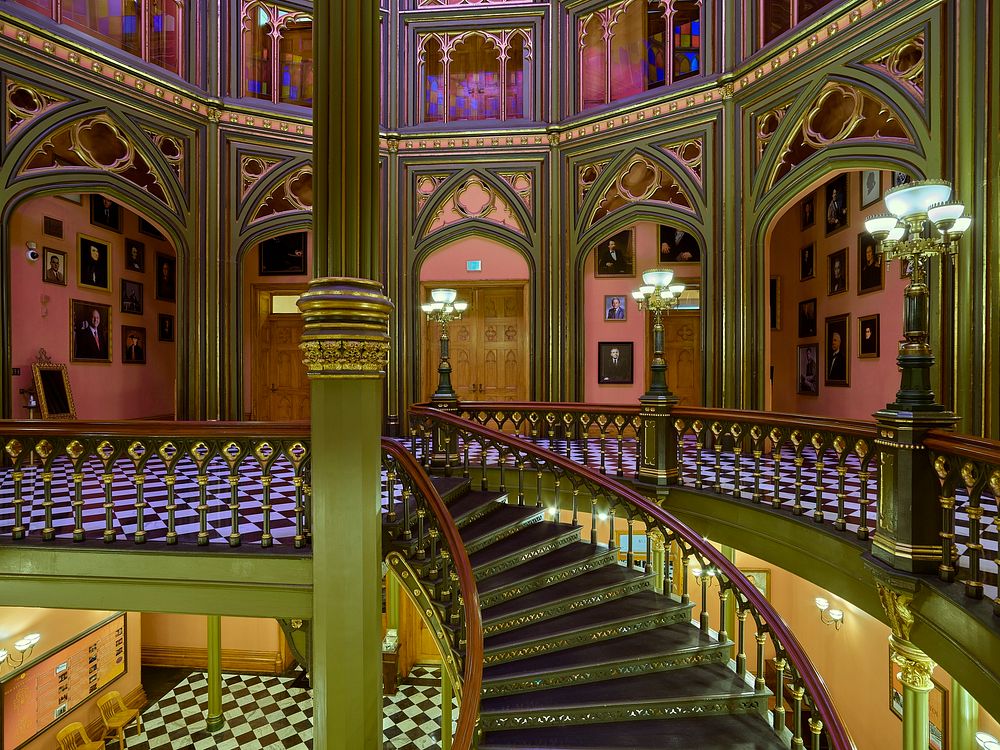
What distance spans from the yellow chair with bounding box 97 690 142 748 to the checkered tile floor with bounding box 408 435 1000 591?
19.3 ft

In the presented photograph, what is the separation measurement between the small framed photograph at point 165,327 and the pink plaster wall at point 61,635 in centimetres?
498

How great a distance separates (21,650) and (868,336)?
12.2 metres

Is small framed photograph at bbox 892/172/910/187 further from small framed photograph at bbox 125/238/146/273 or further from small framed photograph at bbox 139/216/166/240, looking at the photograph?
small framed photograph at bbox 125/238/146/273

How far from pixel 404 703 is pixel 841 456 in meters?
7.95

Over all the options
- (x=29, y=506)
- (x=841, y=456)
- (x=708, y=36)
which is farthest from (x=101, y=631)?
(x=708, y=36)

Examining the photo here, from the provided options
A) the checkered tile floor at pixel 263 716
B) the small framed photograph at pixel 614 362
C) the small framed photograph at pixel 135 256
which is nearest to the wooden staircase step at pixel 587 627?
the checkered tile floor at pixel 263 716

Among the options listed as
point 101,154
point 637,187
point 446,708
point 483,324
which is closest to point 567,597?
point 446,708

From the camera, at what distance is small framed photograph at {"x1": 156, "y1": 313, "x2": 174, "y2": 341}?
1085 cm

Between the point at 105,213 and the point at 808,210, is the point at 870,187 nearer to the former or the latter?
the point at 808,210

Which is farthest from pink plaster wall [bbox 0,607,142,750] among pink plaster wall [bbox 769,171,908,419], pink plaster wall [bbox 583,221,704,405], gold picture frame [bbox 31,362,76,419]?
pink plaster wall [bbox 769,171,908,419]

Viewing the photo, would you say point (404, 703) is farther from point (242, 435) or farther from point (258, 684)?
point (242, 435)

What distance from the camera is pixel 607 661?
Answer: 14.4 ft

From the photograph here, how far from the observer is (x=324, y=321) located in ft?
11.4

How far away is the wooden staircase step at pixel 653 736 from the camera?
148 inches
